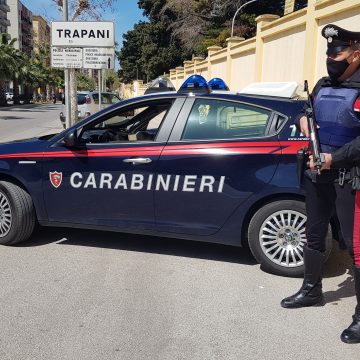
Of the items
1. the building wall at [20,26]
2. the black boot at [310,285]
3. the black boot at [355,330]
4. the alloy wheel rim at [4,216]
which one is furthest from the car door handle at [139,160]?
the building wall at [20,26]

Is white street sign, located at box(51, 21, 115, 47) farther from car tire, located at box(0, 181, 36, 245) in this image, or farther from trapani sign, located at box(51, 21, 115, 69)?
car tire, located at box(0, 181, 36, 245)

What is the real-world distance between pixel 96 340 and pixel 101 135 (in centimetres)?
248

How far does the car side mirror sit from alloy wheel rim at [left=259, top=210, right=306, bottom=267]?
1915 millimetres

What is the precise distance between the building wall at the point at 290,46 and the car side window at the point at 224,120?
4413mm

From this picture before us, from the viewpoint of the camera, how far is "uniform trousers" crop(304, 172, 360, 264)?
123 inches

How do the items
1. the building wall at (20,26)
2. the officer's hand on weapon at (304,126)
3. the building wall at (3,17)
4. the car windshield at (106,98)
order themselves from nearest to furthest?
the officer's hand on weapon at (304,126)
the car windshield at (106,98)
the building wall at (3,17)
the building wall at (20,26)

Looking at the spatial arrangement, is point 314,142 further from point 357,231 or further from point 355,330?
point 355,330

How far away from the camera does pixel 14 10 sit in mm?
96125

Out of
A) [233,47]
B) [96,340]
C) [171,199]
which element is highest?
[233,47]

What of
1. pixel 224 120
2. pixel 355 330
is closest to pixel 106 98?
pixel 224 120

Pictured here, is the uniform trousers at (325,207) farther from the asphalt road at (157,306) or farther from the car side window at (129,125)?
the car side window at (129,125)

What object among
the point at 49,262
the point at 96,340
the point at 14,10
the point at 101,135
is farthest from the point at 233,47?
the point at 14,10

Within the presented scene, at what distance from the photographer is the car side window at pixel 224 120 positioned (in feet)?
13.9

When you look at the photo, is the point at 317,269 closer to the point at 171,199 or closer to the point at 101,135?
the point at 171,199
